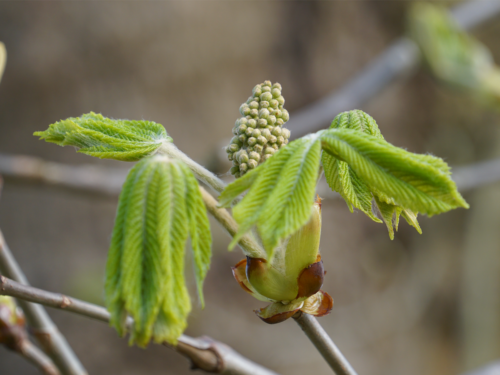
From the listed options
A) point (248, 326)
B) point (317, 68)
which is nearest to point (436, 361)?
point (248, 326)

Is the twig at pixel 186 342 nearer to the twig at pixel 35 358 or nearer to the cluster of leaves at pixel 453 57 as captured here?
the twig at pixel 35 358

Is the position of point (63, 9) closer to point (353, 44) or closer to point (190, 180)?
point (353, 44)

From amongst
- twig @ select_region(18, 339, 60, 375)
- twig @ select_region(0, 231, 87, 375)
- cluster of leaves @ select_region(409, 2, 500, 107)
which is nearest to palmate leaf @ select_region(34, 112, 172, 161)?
twig @ select_region(0, 231, 87, 375)

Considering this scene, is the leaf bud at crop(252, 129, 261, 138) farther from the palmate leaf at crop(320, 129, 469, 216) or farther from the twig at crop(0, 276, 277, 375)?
the twig at crop(0, 276, 277, 375)

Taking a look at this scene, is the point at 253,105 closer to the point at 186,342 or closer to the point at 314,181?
the point at 314,181

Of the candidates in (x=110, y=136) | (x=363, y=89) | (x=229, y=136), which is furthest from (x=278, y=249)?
(x=229, y=136)

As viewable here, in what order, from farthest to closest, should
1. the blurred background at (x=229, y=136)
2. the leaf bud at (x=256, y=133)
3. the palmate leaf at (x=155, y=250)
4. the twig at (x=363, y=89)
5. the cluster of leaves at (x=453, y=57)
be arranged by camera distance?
the blurred background at (x=229, y=136), the cluster of leaves at (x=453, y=57), the twig at (x=363, y=89), the leaf bud at (x=256, y=133), the palmate leaf at (x=155, y=250)

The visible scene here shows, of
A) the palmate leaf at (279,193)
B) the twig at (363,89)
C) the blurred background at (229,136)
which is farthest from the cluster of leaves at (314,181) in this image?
the blurred background at (229,136)

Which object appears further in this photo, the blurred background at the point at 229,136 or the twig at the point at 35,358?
the blurred background at the point at 229,136
